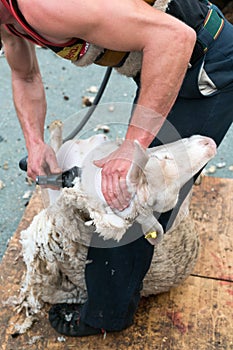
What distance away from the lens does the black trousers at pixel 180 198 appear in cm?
153

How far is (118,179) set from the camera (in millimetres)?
1251

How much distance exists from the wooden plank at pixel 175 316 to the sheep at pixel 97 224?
2.8 inches

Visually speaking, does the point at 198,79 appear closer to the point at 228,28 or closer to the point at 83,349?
the point at 228,28

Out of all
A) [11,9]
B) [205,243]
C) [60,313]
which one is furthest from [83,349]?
[11,9]

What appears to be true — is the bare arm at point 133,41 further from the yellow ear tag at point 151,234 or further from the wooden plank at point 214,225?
the wooden plank at point 214,225

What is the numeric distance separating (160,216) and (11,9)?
2.18 ft

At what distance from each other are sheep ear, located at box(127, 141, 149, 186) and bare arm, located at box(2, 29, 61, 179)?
1.66 feet

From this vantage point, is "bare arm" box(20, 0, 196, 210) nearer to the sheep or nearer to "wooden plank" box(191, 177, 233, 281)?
the sheep

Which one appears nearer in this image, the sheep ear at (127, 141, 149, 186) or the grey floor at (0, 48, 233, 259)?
the sheep ear at (127, 141, 149, 186)

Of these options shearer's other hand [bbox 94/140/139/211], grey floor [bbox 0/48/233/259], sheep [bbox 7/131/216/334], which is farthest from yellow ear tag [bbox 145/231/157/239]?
grey floor [bbox 0/48/233/259]

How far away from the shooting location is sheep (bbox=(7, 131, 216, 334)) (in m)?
1.31

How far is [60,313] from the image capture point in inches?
69.7

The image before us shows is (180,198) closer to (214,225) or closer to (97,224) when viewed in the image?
(97,224)

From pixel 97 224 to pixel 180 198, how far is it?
36 centimetres
